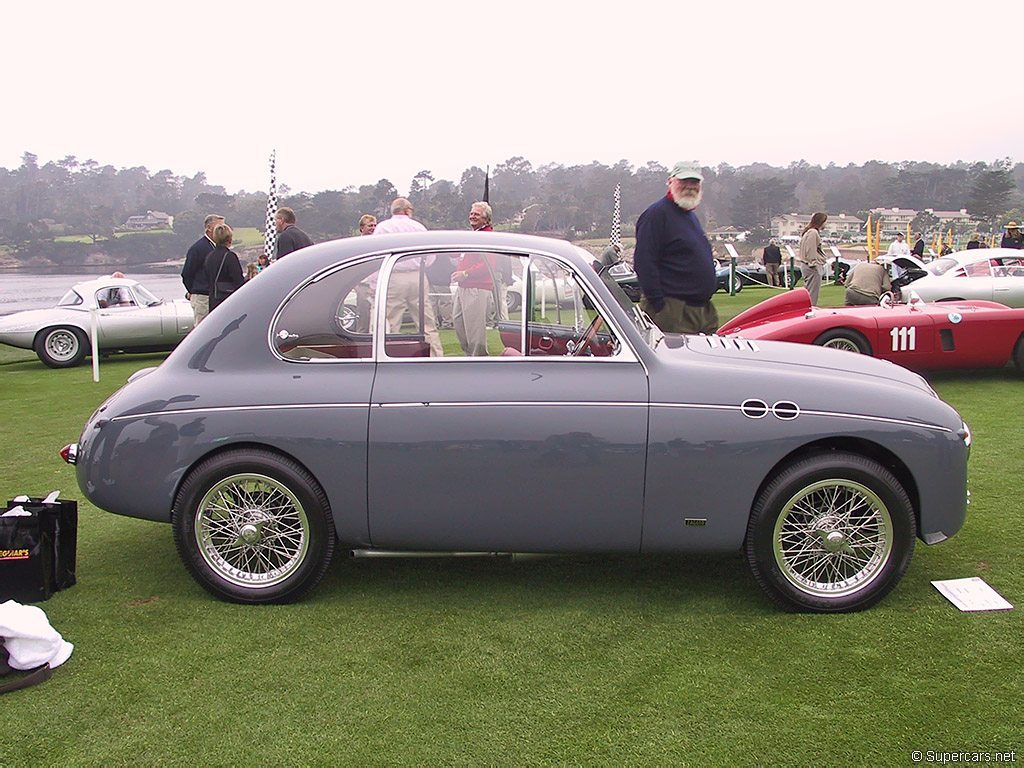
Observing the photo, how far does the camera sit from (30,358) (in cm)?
1503

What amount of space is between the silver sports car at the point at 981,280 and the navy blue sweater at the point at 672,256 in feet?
31.9

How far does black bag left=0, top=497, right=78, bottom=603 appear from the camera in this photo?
408 centimetres

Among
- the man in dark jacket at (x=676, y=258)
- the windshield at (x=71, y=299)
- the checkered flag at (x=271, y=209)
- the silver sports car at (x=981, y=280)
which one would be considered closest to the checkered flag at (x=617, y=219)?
the checkered flag at (x=271, y=209)

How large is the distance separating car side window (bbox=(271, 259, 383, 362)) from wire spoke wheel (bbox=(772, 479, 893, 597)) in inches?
81.3

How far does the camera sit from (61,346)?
1359 cm

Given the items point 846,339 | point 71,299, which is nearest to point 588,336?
point 846,339

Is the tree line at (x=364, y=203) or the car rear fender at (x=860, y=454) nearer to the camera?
the car rear fender at (x=860, y=454)

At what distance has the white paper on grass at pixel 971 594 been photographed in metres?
4.01

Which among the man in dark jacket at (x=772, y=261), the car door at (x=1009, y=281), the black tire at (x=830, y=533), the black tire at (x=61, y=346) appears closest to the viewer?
the black tire at (x=830, y=533)

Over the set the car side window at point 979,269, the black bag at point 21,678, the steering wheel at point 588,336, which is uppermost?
the car side window at point 979,269

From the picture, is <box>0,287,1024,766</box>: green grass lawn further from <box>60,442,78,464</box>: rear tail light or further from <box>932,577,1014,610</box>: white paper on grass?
<box>60,442,78,464</box>: rear tail light

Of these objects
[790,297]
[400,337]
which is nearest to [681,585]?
[400,337]

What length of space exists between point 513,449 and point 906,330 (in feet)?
21.1

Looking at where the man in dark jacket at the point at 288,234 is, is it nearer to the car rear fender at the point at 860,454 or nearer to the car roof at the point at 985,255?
the car rear fender at the point at 860,454
